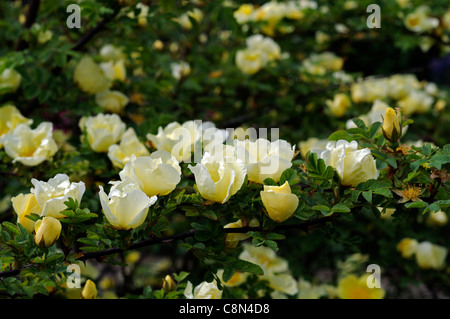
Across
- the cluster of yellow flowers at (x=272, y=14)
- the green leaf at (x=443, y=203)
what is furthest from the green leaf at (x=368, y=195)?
the cluster of yellow flowers at (x=272, y=14)

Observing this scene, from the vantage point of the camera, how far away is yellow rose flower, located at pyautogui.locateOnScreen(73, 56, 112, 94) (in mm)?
1685

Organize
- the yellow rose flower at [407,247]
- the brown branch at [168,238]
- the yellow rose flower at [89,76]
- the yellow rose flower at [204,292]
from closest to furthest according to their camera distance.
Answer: the brown branch at [168,238], the yellow rose flower at [204,292], the yellow rose flower at [89,76], the yellow rose flower at [407,247]

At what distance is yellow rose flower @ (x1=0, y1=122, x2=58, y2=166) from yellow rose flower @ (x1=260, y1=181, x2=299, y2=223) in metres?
0.71

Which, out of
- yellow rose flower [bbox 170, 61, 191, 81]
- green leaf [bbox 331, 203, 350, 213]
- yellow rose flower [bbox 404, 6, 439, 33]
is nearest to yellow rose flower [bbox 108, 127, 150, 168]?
green leaf [bbox 331, 203, 350, 213]

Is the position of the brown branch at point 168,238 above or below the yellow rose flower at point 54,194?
below

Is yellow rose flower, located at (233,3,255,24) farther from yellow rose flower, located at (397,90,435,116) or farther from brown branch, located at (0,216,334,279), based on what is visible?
brown branch, located at (0,216,334,279)

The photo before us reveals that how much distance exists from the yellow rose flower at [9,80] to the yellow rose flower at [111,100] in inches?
11.3

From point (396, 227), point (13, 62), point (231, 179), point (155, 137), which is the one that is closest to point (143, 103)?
point (13, 62)

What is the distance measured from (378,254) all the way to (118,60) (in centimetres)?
163

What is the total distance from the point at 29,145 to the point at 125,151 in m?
0.29

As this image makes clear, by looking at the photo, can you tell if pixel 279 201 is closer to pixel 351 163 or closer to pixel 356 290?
pixel 351 163

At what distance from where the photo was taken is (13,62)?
58.6 inches

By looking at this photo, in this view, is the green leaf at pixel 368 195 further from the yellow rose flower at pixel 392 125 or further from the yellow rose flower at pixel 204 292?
the yellow rose flower at pixel 204 292

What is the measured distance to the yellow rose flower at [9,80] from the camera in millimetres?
1583
